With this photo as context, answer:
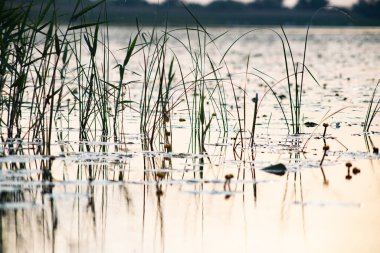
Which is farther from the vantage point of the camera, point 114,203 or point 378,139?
point 378,139

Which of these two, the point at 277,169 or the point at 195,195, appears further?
the point at 277,169

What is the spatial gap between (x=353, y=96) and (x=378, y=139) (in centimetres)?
319

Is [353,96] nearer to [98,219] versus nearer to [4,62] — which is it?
Answer: [4,62]

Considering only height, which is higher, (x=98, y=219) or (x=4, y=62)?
(x=4, y=62)

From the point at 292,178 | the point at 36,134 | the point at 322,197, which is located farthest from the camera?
the point at 36,134

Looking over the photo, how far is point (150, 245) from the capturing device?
301 cm

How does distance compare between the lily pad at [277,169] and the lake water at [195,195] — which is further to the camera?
the lily pad at [277,169]

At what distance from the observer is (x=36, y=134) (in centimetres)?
518

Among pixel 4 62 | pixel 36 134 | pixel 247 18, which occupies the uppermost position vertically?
pixel 247 18

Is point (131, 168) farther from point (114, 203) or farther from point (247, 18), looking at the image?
point (247, 18)

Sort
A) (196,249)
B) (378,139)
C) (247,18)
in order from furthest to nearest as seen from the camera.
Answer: (247,18) → (378,139) → (196,249)

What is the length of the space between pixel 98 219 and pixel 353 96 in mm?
5948

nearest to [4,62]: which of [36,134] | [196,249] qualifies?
[36,134]

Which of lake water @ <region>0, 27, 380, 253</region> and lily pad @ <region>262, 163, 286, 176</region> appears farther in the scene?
lily pad @ <region>262, 163, 286, 176</region>
